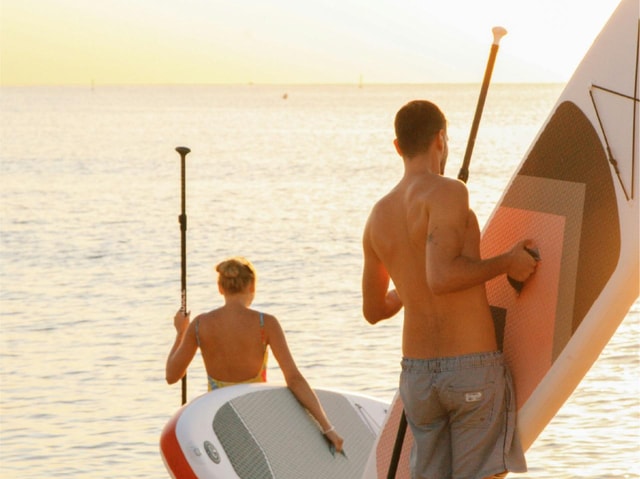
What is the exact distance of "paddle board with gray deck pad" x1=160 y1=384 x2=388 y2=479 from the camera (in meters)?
6.32

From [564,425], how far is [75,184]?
28.7 metres

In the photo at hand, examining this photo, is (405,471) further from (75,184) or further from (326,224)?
(75,184)

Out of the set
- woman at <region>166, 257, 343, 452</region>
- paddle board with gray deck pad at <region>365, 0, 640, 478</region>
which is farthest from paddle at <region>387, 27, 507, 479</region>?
woman at <region>166, 257, 343, 452</region>

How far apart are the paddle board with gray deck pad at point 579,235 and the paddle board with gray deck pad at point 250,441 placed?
1.93 m

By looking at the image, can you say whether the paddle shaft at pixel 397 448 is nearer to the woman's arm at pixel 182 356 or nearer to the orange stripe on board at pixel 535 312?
the orange stripe on board at pixel 535 312

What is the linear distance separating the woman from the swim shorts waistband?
1.86 meters

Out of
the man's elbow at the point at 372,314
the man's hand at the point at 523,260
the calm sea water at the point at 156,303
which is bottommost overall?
the calm sea water at the point at 156,303

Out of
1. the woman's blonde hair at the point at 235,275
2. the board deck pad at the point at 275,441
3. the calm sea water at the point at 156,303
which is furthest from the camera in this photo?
the calm sea water at the point at 156,303

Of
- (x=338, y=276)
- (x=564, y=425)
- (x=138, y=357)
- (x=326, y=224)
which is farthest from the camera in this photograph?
(x=326, y=224)

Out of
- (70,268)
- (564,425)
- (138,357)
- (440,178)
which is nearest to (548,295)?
(440,178)

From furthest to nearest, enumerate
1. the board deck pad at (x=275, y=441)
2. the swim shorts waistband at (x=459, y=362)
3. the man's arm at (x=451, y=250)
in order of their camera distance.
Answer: the board deck pad at (x=275, y=441) → the swim shorts waistband at (x=459, y=362) → the man's arm at (x=451, y=250)

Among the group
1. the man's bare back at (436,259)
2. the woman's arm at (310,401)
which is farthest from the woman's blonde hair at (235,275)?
the man's bare back at (436,259)

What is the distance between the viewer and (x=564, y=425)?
10.2 meters

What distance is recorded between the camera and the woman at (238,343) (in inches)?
247
